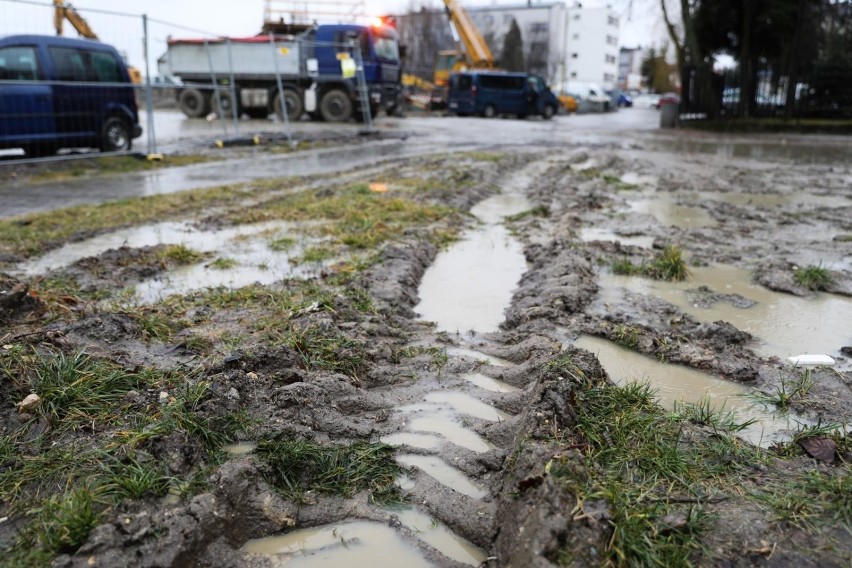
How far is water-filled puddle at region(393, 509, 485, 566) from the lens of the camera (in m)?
2.18

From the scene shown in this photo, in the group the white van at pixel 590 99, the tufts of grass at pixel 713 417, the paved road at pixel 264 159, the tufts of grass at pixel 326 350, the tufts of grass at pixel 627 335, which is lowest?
the tufts of grass at pixel 713 417

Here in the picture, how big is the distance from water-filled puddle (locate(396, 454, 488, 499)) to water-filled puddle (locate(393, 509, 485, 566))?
209 millimetres

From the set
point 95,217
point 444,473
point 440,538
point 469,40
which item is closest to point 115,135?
point 95,217

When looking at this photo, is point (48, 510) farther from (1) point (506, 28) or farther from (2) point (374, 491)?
(1) point (506, 28)

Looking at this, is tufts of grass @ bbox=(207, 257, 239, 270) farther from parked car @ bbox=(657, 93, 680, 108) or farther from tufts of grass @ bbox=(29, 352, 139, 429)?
parked car @ bbox=(657, 93, 680, 108)

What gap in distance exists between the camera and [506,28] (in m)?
77.4

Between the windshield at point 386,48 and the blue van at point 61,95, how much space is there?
38.6ft

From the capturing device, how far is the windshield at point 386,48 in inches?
870

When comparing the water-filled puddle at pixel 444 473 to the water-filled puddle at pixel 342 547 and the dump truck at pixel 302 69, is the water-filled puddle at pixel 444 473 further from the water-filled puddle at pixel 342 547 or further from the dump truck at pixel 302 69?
the dump truck at pixel 302 69

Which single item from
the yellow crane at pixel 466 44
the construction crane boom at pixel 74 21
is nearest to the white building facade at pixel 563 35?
the yellow crane at pixel 466 44

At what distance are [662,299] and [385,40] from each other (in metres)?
20.2

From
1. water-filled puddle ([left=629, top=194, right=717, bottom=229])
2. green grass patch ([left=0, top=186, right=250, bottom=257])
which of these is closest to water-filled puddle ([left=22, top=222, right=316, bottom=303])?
green grass patch ([left=0, top=186, right=250, bottom=257])

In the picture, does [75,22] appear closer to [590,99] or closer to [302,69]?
[302,69]

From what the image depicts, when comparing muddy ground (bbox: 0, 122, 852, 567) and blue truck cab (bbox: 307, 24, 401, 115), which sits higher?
blue truck cab (bbox: 307, 24, 401, 115)
